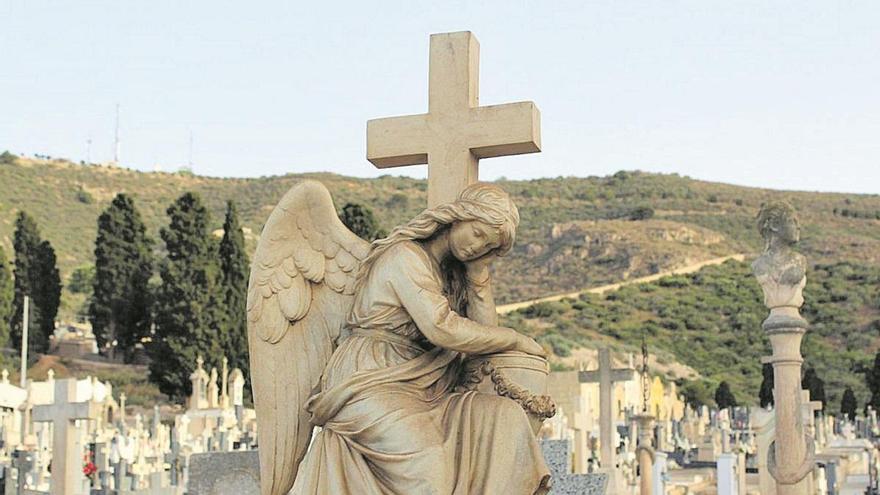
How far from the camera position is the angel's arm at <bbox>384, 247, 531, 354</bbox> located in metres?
5.09

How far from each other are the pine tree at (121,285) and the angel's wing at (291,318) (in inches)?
1681

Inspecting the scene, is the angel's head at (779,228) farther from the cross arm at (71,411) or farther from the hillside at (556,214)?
the hillside at (556,214)

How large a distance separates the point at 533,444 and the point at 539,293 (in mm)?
77178

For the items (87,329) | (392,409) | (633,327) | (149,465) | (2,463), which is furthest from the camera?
(633,327)

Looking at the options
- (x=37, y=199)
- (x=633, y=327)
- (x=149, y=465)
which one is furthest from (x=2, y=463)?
(x=37, y=199)

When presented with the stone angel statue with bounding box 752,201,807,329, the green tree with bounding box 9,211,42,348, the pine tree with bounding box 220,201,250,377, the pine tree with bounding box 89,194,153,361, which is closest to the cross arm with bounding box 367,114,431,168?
the stone angel statue with bounding box 752,201,807,329

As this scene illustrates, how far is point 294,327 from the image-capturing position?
17.8ft

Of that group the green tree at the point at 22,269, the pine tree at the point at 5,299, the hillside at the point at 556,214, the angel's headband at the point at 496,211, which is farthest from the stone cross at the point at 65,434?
the hillside at the point at 556,214

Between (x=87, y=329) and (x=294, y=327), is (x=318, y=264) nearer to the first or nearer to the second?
(x=294, y=327)

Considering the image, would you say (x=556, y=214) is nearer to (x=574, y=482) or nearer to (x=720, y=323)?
(x=720, y=323)

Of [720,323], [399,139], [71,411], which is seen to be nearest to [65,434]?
[71,411]

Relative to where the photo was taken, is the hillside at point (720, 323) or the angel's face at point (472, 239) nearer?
the angel's face at point (472, 239)

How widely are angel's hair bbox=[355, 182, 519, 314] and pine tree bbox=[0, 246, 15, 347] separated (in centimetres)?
4120

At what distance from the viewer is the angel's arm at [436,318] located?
5.09 metres
